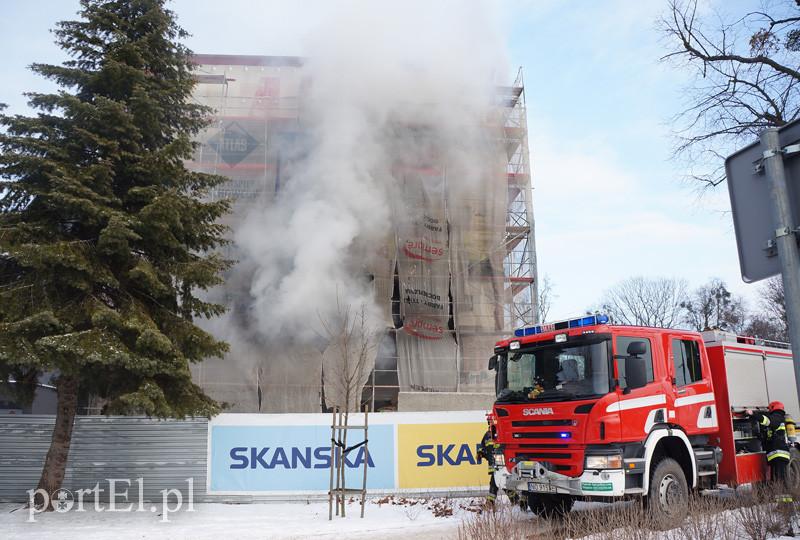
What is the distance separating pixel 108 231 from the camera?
9.37 m

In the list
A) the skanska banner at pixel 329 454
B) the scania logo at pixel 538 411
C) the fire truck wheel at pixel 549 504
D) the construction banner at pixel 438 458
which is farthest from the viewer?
the construction banner at pixel 438 458

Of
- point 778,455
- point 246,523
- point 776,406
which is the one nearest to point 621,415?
point 778,455

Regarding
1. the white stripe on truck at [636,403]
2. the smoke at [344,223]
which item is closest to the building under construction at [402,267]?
the smoke at [344,223]

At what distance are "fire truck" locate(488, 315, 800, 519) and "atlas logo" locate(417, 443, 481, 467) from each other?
2.51 m

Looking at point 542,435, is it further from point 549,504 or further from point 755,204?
point 755,204

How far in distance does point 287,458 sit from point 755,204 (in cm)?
991

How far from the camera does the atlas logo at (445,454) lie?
11.6 meters

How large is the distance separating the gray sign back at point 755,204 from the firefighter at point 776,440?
24.1 ft

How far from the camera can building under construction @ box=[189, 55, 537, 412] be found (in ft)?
58.4

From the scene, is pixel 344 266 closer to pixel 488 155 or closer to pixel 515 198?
pixel 488 155

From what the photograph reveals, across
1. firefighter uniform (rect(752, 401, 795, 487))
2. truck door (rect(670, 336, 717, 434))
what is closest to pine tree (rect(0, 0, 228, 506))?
truck door (rect(670, 336, 717, 434))

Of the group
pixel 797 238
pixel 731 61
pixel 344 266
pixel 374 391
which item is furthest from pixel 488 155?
pixel 797 238

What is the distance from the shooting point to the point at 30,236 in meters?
9.60

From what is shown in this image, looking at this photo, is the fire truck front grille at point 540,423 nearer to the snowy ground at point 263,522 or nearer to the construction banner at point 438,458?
the snowy ground at point 263,522
